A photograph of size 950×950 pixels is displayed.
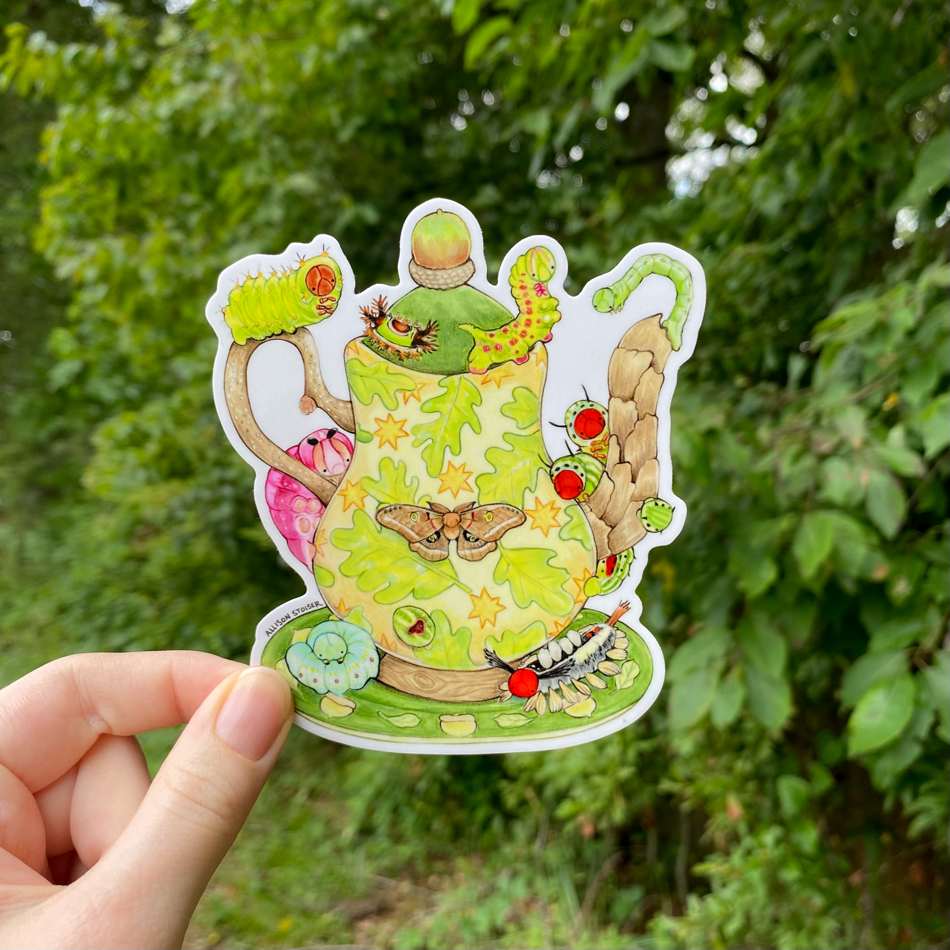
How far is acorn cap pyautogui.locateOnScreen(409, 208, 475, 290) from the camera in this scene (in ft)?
2.48

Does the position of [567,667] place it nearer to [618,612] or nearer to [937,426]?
[618,612]

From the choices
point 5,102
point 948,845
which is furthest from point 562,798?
point 5,102

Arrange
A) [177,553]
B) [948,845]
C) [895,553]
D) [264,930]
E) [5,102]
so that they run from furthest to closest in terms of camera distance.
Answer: [5,102] → [177,553] → [264,930] → [948,845] → [895,553]

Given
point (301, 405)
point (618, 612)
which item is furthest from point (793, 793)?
point (301, 405)

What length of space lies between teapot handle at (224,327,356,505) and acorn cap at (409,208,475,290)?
0.14 meters

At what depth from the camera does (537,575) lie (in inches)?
30.3

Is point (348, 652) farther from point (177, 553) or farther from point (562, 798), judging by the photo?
point (177, 553)

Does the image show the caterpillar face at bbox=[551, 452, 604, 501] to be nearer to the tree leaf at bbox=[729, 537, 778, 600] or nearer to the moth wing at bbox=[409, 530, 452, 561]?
the moth wing at bbox=[409, 530, 452, 561]

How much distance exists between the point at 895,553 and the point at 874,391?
25 cm

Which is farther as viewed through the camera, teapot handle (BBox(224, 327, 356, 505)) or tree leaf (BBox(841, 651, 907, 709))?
tree leaf (BBox(841, 651, 907, 709))

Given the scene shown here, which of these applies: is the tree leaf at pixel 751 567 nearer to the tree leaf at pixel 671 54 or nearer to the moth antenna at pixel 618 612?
the moth antenna at pixel 618 612

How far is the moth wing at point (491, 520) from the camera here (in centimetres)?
77

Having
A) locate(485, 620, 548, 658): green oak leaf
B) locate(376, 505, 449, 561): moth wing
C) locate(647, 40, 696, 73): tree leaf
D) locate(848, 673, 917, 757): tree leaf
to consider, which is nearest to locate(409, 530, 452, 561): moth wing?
locate(376, 505, 449, 561): moth wing

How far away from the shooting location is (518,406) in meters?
0.77
